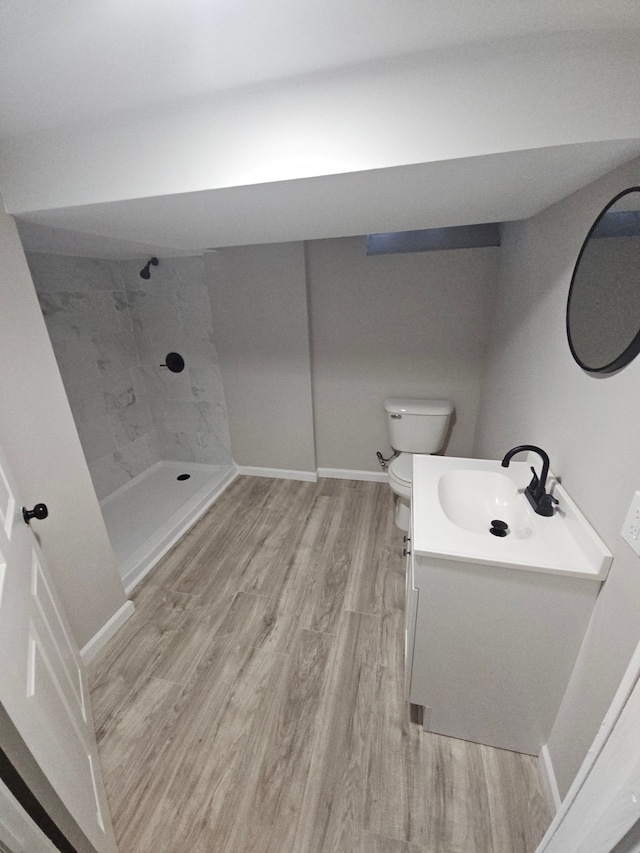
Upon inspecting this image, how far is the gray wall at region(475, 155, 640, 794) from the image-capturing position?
0.82 meters

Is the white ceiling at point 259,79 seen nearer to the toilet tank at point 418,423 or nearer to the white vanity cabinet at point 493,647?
the white vanity cabinet at point 493,647

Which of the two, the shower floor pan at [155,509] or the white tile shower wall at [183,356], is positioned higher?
the white tile shower wall at [183,356]

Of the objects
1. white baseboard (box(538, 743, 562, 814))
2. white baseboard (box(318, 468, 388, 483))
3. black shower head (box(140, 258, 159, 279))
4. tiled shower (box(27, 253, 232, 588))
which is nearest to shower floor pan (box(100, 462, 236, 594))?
tiled shower (box(27, 253, 232, 588))

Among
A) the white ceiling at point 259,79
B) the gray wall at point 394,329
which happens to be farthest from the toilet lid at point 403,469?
the white ceiling at point 259,79

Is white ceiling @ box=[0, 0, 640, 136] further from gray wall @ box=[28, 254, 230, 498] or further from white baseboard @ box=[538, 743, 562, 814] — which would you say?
white baseboard @ box=[538, 743, 562, 814]

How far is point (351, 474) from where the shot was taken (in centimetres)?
288

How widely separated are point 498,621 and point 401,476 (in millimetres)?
1087

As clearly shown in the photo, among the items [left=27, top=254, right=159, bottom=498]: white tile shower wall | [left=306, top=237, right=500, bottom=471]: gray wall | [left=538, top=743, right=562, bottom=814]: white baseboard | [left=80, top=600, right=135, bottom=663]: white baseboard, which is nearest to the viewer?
[left=538, top=743, right=562, bottom=814]: white baseboard

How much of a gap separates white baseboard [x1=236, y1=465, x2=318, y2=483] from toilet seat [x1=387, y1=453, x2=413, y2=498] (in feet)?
2.94

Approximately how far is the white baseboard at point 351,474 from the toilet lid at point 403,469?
58 centimetres

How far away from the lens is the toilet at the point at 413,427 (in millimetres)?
2256

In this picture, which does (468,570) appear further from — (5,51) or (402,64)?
(5,51)

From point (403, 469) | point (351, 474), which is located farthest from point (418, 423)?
point (351, 474)

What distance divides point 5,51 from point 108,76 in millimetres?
184
